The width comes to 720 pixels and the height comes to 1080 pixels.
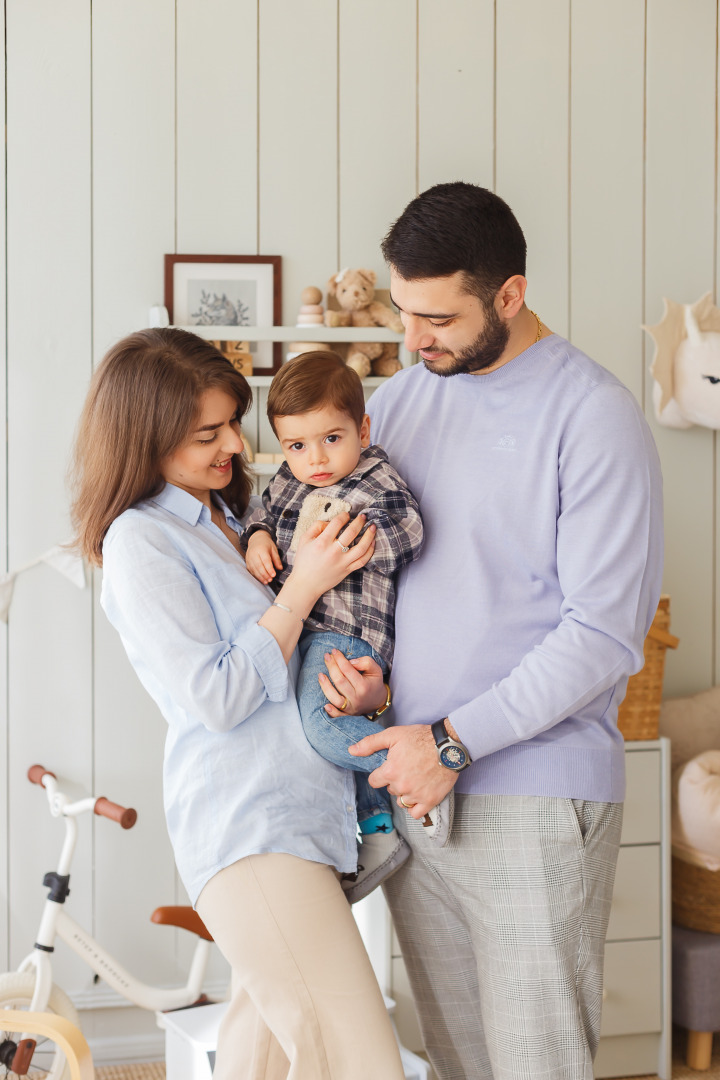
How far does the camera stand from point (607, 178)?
2.76 meters

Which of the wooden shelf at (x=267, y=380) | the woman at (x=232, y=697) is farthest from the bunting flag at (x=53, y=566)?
the woman at (x=232, y=697)

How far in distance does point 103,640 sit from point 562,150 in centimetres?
184

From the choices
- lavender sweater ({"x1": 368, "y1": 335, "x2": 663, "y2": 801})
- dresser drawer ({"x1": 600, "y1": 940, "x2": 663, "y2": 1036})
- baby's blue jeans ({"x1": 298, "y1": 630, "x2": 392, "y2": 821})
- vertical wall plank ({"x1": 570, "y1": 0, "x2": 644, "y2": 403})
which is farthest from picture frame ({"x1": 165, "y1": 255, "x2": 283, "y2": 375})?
dresser drawer ({"x1": 600, "y1": 940, "x2": 663, "y2": 1036})

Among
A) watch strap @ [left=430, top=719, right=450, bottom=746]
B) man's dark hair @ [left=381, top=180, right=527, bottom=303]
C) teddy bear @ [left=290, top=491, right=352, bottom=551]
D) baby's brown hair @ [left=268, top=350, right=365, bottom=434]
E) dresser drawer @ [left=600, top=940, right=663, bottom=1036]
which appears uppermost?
man's dark hair @ [left=381, top=180, right=527, bottom=303]

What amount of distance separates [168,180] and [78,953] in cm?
195

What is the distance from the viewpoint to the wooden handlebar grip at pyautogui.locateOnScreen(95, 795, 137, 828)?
2.20 meters

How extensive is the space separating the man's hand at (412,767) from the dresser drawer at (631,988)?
4.56ft

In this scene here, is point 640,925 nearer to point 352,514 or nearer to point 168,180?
point 352,514

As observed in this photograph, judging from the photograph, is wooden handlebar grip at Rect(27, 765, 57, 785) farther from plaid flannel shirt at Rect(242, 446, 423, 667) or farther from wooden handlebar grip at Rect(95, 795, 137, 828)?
plaid flannel shirt at Rect(242, 446, 423, 667)

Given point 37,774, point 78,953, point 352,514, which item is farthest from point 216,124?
point 78,953

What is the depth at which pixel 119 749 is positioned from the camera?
8.50ft

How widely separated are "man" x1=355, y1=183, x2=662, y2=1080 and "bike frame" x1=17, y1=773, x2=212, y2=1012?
1155mm

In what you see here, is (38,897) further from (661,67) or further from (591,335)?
(661,67)

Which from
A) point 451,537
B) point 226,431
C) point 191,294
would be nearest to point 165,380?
point 226,431
